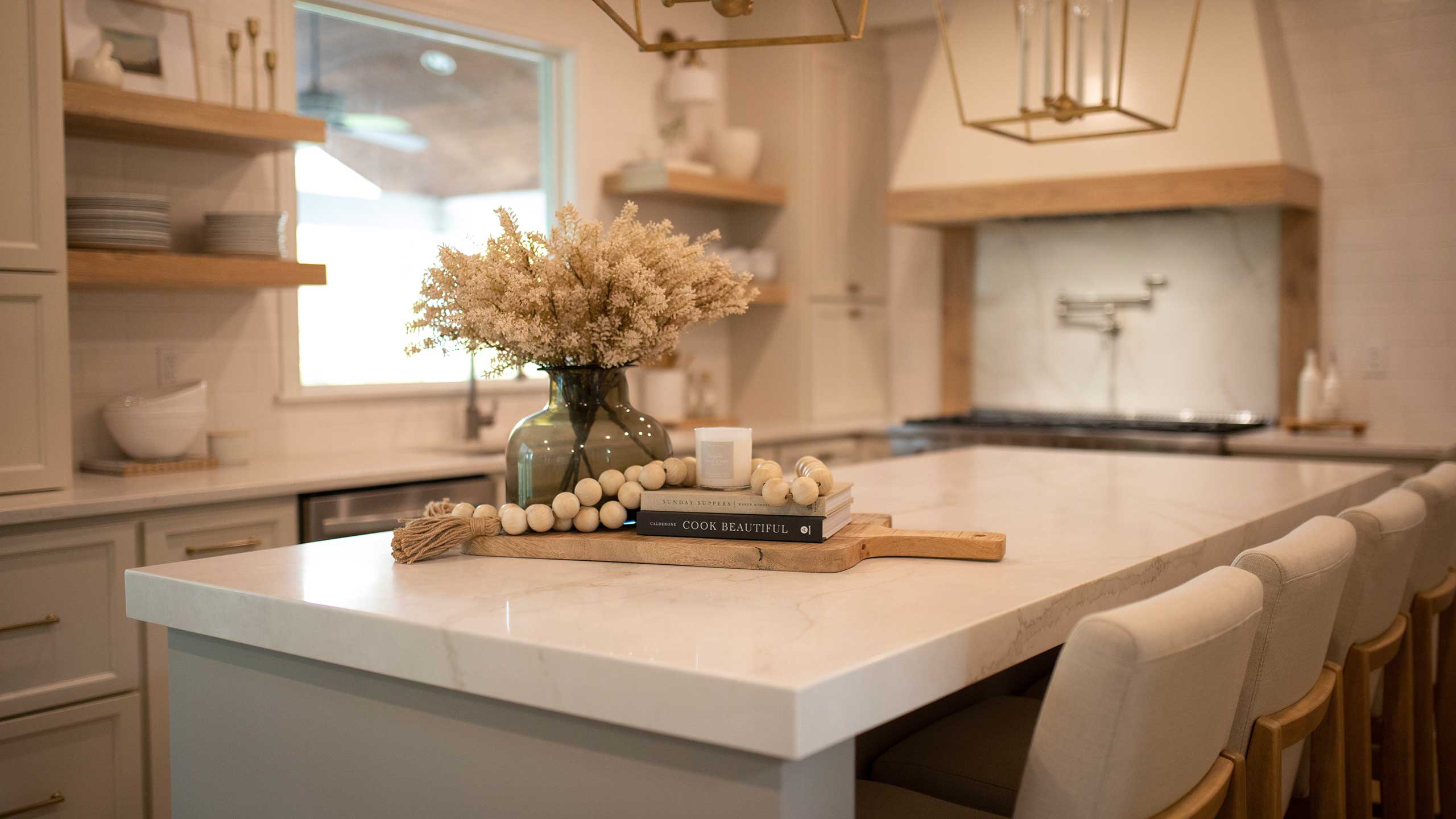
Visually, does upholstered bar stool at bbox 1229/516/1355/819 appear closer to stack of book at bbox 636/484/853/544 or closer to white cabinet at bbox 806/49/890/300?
stack of book at bbox 636/484/853/544

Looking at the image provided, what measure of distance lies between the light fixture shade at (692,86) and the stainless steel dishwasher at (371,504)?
2.14 meters

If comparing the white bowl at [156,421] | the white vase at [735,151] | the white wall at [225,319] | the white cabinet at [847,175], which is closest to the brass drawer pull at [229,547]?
the white bowl at [156,421]

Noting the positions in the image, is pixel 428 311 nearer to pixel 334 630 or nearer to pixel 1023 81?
pixel 334 630

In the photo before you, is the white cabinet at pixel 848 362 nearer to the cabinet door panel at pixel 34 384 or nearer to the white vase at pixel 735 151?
the white vase at pixel 735 151

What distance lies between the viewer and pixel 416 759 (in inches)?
52.7

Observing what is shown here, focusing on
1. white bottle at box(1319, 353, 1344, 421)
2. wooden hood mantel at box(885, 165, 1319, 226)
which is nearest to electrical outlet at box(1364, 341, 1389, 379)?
white bottle at box(1319, 353, 1344, 421)

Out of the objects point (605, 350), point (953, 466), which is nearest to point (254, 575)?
point (605, 350)

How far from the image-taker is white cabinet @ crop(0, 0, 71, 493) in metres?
2.63

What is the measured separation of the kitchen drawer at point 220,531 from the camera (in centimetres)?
271

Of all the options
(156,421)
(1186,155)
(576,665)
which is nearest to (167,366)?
(156,421)

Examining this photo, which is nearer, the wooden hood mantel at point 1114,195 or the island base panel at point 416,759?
the island base panel at point 416,759

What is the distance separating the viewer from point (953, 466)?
2898mm

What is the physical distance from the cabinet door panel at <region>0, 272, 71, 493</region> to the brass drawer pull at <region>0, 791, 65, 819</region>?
0.68 metres

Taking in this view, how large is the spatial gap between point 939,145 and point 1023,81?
233 centimetres
